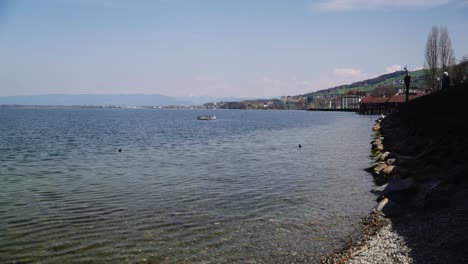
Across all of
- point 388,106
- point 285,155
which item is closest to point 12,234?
Answer: point 285,155

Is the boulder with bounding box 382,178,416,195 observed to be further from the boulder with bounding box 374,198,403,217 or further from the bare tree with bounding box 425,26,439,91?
the bare tree with bounding box 425,26,439,91

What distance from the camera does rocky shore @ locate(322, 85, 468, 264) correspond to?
1067 cm

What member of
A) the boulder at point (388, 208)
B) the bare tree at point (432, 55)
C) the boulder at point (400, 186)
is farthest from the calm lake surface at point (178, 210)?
the bare tree at point (432, 55)

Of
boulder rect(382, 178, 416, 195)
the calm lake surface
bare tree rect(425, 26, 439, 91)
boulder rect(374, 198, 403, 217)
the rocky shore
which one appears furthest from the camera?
bare tree rect(425, 26, 439, 91)

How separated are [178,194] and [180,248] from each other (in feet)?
26.2

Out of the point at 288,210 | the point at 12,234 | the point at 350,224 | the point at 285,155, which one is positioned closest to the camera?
the point at 12,234

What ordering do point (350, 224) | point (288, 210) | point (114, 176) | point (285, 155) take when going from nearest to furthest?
point (350, 224) → point (288, 210) → point (114, 176) → point (285, 155)

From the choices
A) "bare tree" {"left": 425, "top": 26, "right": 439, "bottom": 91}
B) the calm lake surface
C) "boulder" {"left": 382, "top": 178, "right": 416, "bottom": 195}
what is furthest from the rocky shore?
"bare tree" {"left": 425, "top": 26, "right": 439, "bottom": 91}

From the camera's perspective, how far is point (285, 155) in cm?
3838

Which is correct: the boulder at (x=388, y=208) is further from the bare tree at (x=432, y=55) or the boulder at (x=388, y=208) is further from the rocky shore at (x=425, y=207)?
the bare tree at (x=432, y=55)

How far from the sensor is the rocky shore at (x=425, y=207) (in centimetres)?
1067

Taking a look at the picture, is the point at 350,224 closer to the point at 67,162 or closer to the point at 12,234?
the point at 12,234

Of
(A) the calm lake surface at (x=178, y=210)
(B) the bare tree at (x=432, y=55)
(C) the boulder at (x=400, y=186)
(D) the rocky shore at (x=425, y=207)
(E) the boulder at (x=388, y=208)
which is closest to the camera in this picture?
(D) the rocky shore at (x=425, y=207)

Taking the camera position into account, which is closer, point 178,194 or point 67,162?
point 178,194
